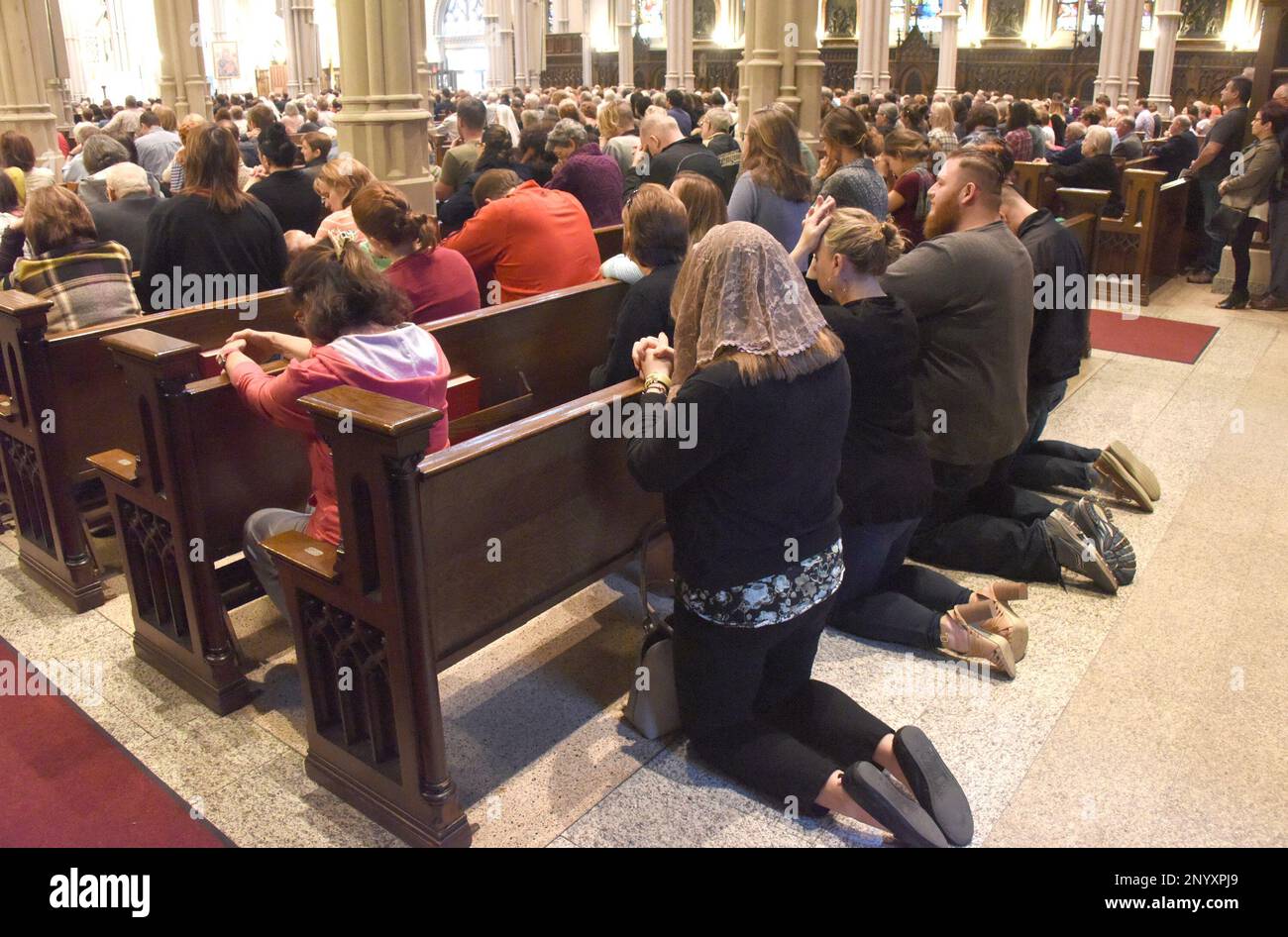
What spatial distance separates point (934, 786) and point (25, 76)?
8.58 metres

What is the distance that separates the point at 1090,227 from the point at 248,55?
28.3m

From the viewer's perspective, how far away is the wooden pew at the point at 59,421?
3574mm

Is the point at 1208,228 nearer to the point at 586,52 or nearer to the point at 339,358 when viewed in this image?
the point at 339,358

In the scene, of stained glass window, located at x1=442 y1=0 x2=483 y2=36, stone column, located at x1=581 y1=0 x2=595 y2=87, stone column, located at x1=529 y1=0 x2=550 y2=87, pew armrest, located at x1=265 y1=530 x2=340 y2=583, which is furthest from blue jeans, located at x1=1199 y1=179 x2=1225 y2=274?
stained glass window, located at x1=442 y1=0 x2=483 y2=36

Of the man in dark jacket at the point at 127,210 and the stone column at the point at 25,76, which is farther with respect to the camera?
the stone column at the point at 25,76

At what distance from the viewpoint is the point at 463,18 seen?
34.8 meters

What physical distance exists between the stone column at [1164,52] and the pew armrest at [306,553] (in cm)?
2049

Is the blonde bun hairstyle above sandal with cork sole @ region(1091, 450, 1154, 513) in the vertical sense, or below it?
above

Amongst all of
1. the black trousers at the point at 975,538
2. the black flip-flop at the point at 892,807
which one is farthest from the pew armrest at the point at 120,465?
the black trousers at the point at 975,538

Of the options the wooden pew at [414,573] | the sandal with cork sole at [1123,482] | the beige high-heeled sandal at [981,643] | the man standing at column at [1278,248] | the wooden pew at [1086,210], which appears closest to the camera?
the wooden pew at [414,573]

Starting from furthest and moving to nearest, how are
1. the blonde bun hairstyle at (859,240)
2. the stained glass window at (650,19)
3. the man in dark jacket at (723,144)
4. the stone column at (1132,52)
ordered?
1. the stained glass window at (650,19)
2. the stone column at (1132,52)
3. the man in dark jacket at (723,144)
4. the blonde bun hairstyle at (859,240)

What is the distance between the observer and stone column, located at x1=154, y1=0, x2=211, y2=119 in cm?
1039

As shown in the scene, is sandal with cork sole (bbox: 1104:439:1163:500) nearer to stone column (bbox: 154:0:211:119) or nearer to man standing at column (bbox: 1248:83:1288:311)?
man standing at column (bbox: 1248:83:1288:311)

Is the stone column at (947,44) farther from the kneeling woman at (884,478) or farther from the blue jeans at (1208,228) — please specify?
the kneeling woman at (884,478)
